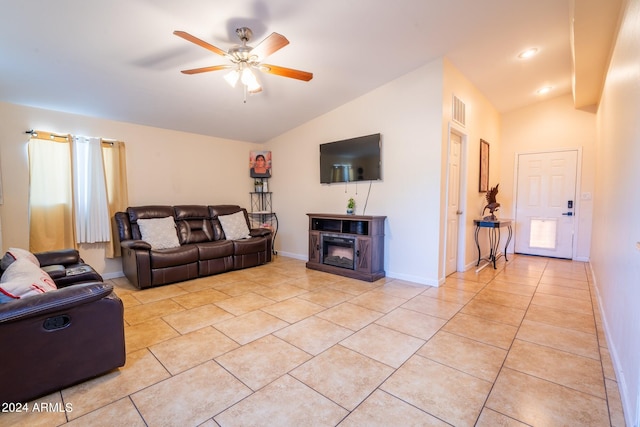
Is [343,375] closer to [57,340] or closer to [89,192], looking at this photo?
[57,340]

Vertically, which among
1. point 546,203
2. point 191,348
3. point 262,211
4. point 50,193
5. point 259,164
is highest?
point 259,164

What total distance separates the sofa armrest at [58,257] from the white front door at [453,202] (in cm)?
452

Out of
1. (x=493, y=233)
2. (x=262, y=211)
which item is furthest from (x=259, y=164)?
(x=493, y=233)

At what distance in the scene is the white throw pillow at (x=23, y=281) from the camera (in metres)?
1.62

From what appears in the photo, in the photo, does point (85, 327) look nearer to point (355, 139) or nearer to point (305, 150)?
point (355, 139)

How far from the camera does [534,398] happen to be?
5.29 feet

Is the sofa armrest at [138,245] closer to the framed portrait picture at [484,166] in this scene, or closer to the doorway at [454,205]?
the doorway at [454,205]

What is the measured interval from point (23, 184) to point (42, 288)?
2.66 m

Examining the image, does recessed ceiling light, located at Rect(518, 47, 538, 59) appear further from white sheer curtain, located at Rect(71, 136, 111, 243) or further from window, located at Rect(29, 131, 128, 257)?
white sheer curtain, located at Rect(71, 136, 111, 243)

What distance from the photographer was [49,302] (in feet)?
5.19

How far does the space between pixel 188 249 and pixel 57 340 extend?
91.5 inches

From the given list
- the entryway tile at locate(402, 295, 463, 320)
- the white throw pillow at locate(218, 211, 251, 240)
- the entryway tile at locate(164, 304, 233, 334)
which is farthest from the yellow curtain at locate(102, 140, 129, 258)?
the entryway tile at locate(402, 295, 463, 320)

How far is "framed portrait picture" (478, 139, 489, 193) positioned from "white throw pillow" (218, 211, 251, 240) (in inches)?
164

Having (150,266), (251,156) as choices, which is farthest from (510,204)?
(150,266)
